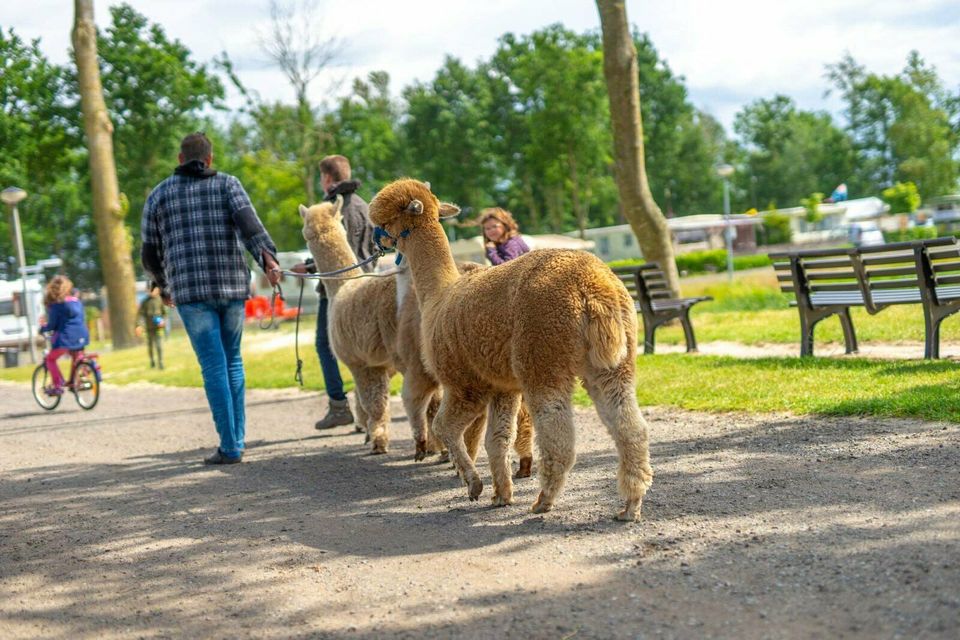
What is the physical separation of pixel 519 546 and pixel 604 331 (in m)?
1.04

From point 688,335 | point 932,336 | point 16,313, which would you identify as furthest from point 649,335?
point 16,313

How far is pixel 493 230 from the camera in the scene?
8.46 metres

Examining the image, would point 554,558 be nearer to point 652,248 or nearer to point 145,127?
point 652,248

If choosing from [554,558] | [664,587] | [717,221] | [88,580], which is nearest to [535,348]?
[554,558]

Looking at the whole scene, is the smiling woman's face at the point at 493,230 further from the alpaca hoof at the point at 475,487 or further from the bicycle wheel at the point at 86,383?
the bicycle wheel at the point at 86,383

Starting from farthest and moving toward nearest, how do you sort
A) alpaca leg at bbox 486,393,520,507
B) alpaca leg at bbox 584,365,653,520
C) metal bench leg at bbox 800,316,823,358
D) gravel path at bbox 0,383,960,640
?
metal bench leg at bbox 800,316,823,358 < alpaca leg at bbox 486,393,520,507 < alpaca leg at bbox 584,365,653,520 < gravel path at bbox 0,383,960,640

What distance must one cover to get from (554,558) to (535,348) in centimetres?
102

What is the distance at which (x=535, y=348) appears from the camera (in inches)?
190

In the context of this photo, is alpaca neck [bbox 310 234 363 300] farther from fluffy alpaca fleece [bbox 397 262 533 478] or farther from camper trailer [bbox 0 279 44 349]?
camper trailer [bbox 0 279 44 349]

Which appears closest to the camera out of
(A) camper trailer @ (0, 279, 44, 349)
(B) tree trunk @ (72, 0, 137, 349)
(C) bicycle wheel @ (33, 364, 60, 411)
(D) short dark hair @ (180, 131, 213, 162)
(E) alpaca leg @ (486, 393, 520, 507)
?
(E) alpaca leg @ (486, 393, 520, 507)

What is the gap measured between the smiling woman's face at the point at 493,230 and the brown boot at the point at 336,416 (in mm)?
2005

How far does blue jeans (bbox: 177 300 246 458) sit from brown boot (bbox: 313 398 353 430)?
136 centimetres

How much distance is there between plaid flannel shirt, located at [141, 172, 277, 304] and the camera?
7438 mm

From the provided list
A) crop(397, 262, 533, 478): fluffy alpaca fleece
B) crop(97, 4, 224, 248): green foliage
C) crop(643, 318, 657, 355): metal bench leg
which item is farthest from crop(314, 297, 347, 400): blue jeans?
crop(97, 4, 224, 248): green foliage
